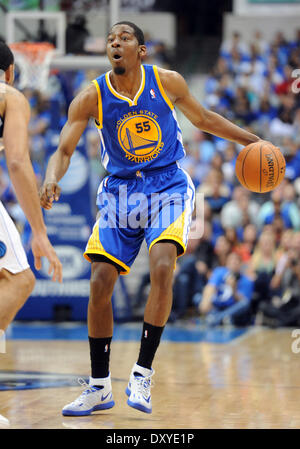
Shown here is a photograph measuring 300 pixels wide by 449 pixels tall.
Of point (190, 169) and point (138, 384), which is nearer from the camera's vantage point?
point (138, 384)

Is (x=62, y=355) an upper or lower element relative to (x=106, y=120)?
lower

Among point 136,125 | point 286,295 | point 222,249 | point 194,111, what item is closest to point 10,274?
point 136,125

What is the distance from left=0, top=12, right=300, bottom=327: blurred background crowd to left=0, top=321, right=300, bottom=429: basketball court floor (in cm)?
49

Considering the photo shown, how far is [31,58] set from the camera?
1057 centimetres

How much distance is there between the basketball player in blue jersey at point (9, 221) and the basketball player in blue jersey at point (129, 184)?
670 millimetres

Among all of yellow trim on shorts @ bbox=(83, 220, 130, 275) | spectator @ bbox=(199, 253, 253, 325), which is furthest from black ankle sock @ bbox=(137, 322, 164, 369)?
spectator @ bbox=(199, 253, 253, 325)

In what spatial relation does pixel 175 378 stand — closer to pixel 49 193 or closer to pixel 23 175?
pixel 49 193

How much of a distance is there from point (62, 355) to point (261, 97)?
968 centimetres

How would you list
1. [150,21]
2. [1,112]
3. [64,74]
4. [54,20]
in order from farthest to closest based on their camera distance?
[150,21]
[64,74]
[54,20]
[1,112]

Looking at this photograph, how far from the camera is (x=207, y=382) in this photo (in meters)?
6.00

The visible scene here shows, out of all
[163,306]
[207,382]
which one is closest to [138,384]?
[163,306]

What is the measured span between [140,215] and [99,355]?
3.10ft

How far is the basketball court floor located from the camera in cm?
438
